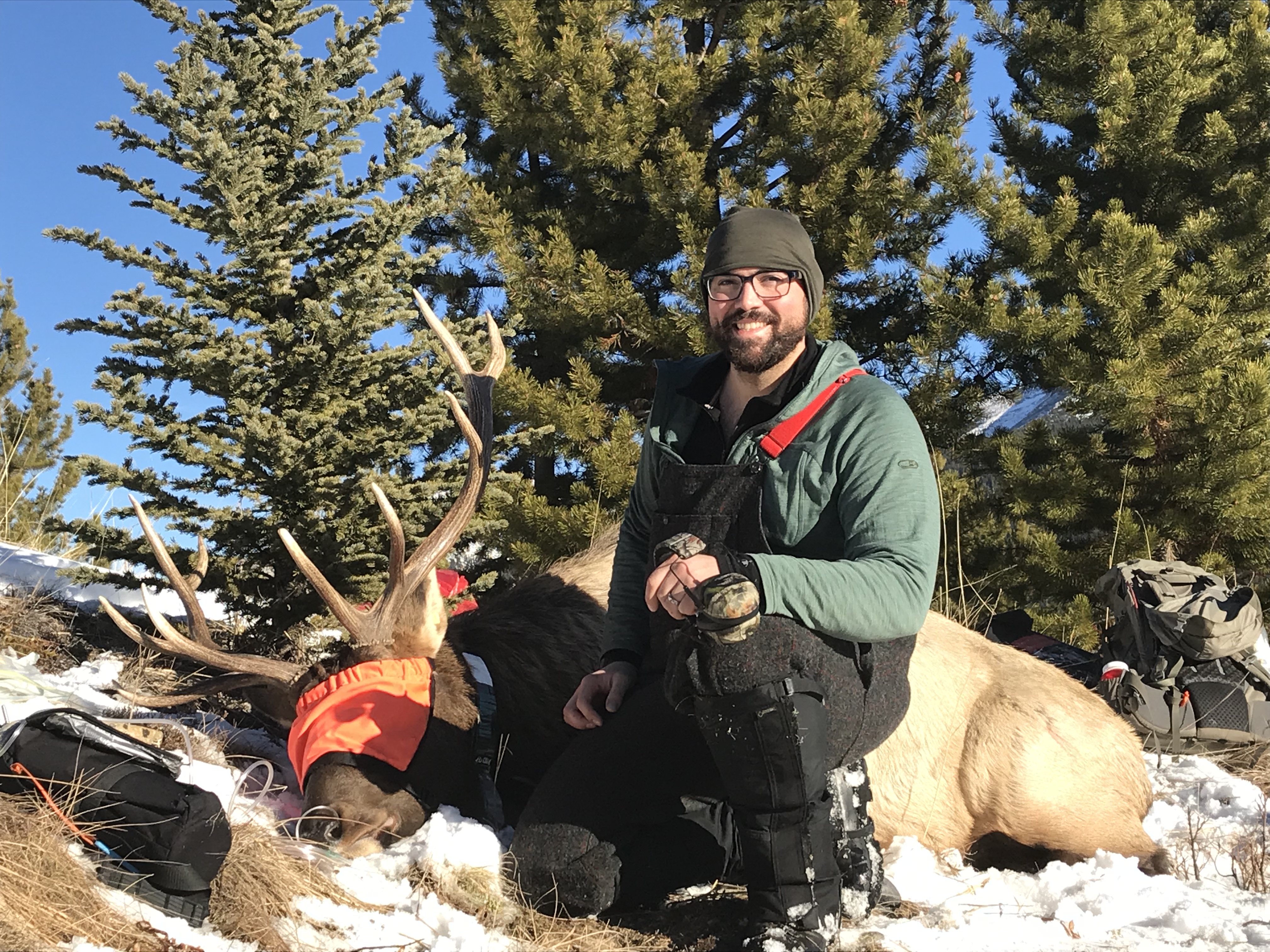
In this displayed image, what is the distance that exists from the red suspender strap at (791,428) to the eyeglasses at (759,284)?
0.38 meters

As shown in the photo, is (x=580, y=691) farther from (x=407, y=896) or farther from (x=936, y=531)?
(x=936, y=531)

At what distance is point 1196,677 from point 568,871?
3242 millimetres

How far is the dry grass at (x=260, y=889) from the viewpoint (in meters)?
2.37

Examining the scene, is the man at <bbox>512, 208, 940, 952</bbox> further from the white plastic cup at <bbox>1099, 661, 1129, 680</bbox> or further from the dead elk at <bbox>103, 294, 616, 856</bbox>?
the white plastic cup at <bbox>1099, 661, 1129, 680</bbox>

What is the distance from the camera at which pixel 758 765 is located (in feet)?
8.05

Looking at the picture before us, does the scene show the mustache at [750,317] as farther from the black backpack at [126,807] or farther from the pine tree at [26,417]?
the pine tree at [26,417]

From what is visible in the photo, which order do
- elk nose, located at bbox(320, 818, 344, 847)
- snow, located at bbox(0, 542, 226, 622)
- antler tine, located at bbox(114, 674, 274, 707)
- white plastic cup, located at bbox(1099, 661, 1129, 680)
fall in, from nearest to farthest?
elk nose, located at bbox(320, 818, 344, 847)
antler tine, located at bbox(114, 674, 274, 707)
white plastic cup, located at bbox(1099, 661, 1129, 680)
snow, located at bbox(0, 542, 226, 622)

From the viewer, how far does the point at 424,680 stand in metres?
3.34

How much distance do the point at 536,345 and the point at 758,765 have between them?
6222mm

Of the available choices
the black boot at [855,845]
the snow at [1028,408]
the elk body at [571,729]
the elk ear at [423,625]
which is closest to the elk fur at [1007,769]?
the elk body at [571,729]

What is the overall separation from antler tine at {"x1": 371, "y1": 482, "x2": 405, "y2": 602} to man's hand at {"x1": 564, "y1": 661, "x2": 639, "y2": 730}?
718 millimetres

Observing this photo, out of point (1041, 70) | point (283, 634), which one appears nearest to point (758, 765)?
point (283, 634)

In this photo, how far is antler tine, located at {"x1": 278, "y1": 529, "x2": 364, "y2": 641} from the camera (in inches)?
133

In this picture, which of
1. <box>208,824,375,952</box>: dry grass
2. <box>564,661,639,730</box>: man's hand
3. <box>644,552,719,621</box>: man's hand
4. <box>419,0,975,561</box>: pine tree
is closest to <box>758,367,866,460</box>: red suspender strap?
<box>644,552,719,621</box>: man's hand
